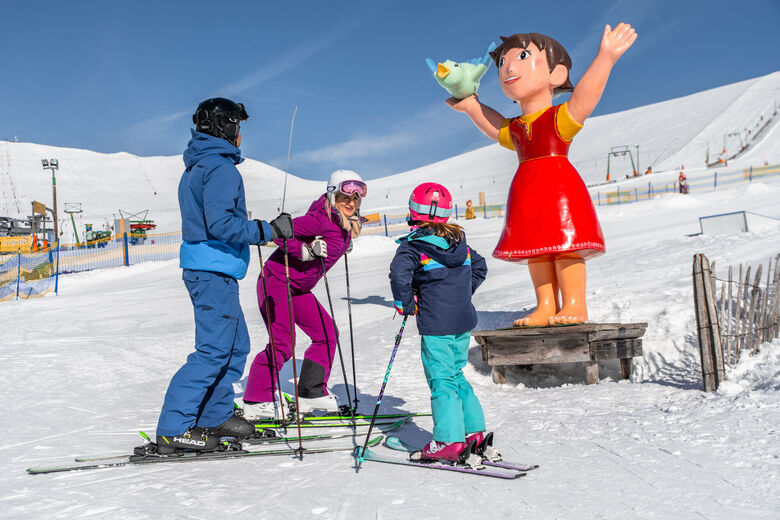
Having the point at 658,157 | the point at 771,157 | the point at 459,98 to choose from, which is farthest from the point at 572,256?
the point at 658,157

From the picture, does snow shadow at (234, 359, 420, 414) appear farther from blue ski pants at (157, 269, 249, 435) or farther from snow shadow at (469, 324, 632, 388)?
blue ski pants at (157, 269, 249, 435)

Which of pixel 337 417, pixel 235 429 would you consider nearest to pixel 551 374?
pixel 337 417

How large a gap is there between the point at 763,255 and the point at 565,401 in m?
5.11

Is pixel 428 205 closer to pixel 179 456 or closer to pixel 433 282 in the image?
pixel 433 282

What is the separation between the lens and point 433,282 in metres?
3.46

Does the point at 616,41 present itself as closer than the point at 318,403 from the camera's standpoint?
No

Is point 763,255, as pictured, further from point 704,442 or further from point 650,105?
point 650,105

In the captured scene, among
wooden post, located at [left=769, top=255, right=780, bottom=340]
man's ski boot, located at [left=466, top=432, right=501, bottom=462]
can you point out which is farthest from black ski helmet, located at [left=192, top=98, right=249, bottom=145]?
wooden post, located at [left=769, top=255, right=780, bottom=340]

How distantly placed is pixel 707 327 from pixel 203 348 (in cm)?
328

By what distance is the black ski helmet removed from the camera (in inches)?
147

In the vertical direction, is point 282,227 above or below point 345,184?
below

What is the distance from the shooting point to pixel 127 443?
3.96m

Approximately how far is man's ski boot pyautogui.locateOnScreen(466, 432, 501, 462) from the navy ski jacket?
0.57 meters

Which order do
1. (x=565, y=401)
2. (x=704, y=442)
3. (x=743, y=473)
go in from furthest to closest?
(x=565, y=401), (x=704, y=442), (x=743, y=473)
